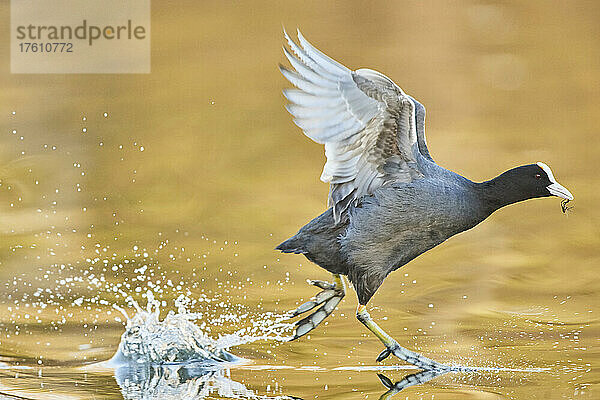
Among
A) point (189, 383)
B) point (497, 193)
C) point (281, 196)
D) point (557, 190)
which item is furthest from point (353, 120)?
point (281, 196)

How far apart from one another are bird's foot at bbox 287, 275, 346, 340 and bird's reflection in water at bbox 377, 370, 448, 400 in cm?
57

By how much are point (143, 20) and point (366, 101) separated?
6050 mm

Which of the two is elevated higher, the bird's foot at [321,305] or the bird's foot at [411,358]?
the bird's foot at [321,305]

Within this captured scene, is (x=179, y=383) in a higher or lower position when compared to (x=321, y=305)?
lower

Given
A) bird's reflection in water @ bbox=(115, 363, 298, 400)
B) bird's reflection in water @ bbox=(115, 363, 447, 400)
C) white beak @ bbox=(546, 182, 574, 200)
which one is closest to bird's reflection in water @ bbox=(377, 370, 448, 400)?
bird's reflection in water @ bbox=(115, 363, 447, 400)

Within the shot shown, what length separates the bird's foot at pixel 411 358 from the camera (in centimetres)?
422

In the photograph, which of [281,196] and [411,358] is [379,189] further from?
[281,196]

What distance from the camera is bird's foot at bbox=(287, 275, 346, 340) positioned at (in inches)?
180

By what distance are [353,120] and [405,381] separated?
3.47 ft

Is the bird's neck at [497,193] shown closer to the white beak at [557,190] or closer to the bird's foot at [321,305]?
the white beak at [557,190]

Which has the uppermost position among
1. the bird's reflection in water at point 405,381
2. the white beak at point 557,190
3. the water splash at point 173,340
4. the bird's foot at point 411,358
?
the white beak at point 557,190

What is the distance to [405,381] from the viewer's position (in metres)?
4.01

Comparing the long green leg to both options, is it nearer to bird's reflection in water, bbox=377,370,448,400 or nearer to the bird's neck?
bird's reflection in water, bbox=377,370,448,400

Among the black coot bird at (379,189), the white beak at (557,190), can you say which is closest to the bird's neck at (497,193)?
the black coot bird at (379,189)
